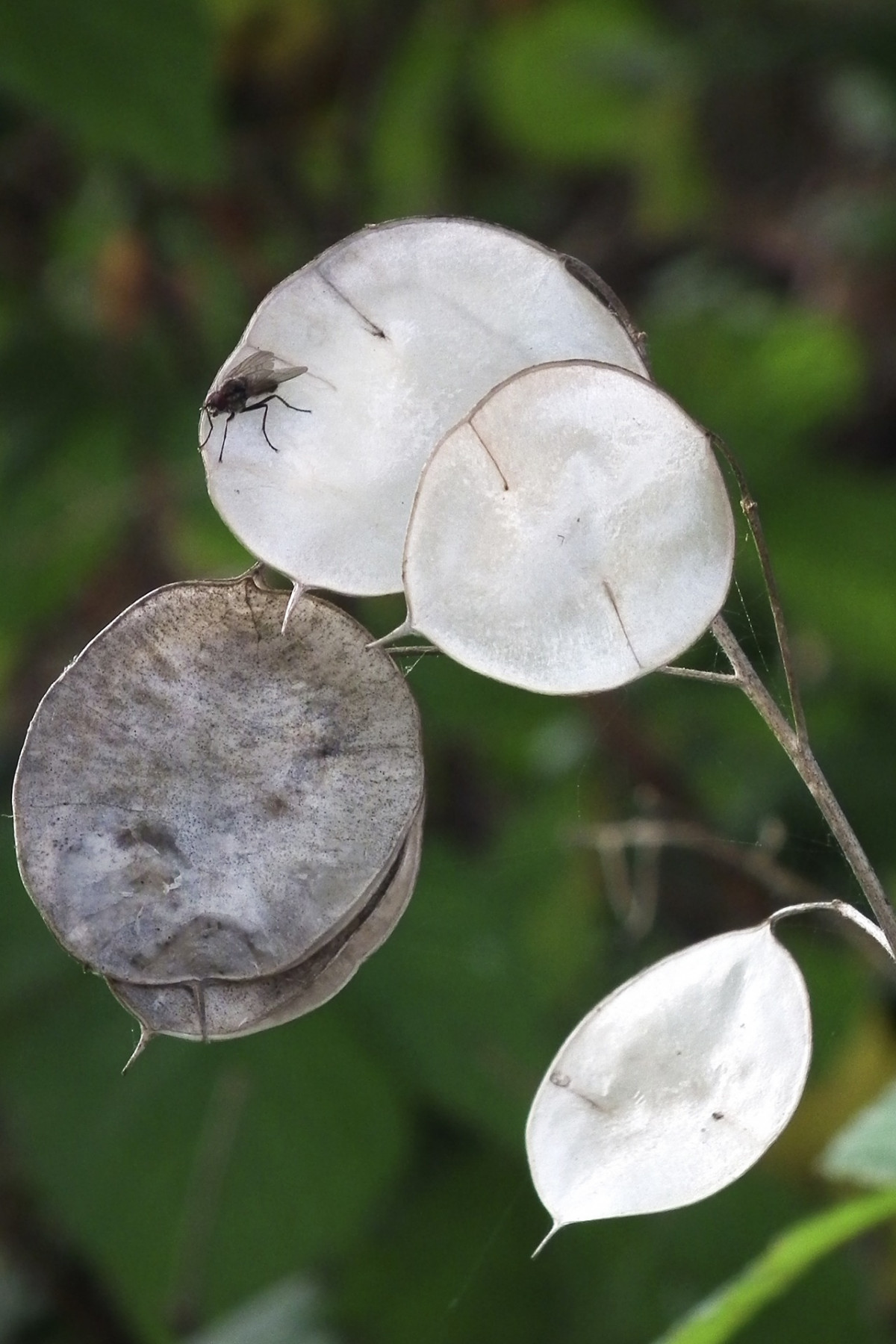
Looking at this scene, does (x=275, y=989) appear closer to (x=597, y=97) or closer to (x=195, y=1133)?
(x=195, y=1133)

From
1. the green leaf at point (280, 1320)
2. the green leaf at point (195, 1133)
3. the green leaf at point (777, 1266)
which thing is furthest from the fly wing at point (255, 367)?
the green leaf at point (280, 1320)

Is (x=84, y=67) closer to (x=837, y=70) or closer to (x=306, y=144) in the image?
(x=306, y=144)

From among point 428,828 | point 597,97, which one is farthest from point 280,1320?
point 597,97

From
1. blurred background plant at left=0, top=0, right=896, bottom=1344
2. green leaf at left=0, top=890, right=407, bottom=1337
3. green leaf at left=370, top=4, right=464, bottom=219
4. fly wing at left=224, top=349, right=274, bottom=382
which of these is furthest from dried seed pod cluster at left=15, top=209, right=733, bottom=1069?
green leaf at left=370, top=4, right=464, bottom=219

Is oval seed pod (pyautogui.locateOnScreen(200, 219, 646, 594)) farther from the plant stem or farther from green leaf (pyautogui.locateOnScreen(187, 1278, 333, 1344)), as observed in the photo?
green leaf (pyautogui.locateOnScreen(187, 1278, 333, 1344))

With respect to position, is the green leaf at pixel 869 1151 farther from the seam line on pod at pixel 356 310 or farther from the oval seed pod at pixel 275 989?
A: the seam line on pod at pixel 356 310

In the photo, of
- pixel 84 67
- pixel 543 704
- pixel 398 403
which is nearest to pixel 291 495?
pixel 398 403
